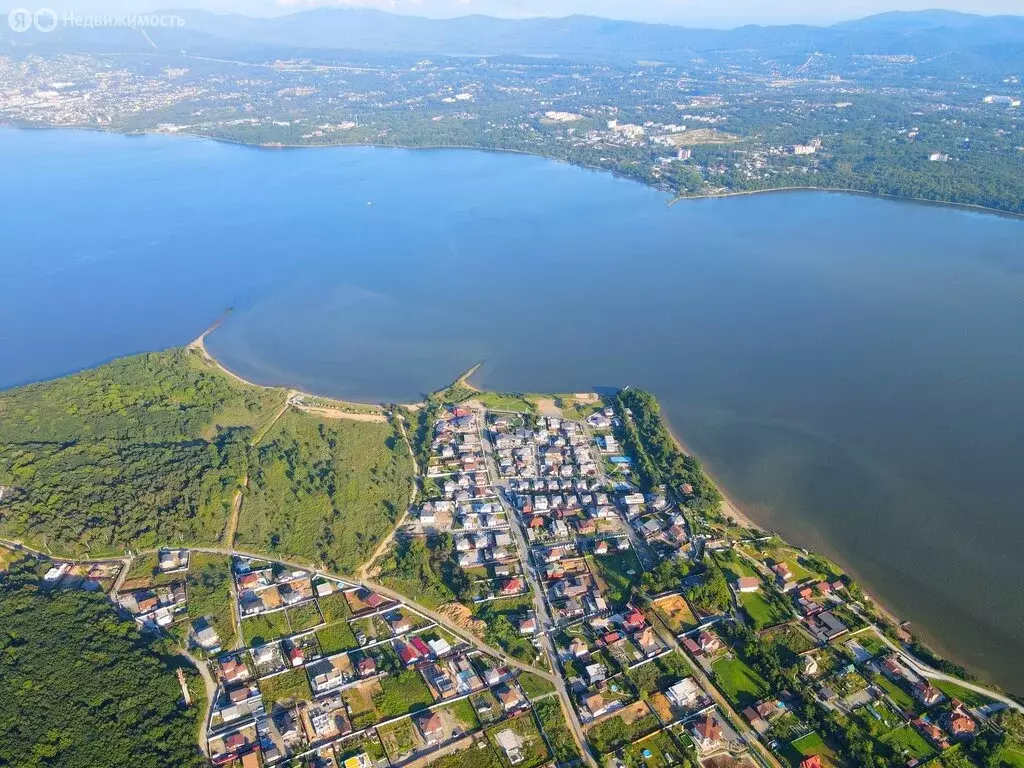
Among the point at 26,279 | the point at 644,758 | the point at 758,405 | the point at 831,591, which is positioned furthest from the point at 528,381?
the point at 26,279

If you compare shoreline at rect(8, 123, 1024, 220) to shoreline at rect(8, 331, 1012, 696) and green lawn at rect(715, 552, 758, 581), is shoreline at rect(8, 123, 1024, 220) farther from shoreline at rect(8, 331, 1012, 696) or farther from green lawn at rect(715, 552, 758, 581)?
green lawn at rect(715, 552, 758, 581)

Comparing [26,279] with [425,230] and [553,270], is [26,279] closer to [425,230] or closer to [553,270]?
[425,230]

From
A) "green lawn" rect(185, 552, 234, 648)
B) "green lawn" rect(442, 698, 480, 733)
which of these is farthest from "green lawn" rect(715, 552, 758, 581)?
"green lawn" rect(185, 552, 234, 648)

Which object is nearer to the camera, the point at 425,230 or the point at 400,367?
the point at 400,367

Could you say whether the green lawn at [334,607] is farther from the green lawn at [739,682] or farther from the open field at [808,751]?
the open field at [808,751]

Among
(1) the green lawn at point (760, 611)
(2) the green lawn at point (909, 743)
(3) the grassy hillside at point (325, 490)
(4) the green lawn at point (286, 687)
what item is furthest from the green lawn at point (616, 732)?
(3) the grassy hillside at point (325, 490)

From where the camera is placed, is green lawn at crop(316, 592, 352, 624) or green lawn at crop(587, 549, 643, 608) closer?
green lawn at crop(316, 592, 352, 624)
